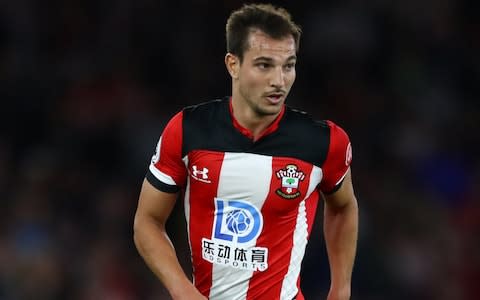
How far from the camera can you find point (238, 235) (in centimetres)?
518

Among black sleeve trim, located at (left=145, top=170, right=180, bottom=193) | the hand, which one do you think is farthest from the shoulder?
the hand

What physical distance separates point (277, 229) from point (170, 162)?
0.56 meters

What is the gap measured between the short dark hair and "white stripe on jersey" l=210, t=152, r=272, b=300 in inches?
18.2

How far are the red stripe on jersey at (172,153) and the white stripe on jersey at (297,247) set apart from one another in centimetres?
56

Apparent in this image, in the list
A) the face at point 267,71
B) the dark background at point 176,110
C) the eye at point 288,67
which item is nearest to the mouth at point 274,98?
the face at point 267,71

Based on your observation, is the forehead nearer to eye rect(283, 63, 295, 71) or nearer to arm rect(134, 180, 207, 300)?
eye rect(283, 63, 295, 71)

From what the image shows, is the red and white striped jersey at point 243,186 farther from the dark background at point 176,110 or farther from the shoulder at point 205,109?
the dark background at point 176,110

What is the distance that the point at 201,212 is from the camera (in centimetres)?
525

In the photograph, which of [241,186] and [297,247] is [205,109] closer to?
[241,186]

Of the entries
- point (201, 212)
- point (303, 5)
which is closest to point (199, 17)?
point (303, 5)

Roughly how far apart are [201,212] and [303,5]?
723 cm

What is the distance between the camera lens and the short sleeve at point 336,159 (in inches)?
209

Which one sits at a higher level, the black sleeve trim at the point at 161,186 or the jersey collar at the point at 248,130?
the jersey collar at the point at 248,130

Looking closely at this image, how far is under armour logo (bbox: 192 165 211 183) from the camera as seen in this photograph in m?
5.18
